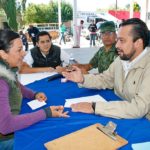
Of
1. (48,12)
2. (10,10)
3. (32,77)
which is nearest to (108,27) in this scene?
(32,77)

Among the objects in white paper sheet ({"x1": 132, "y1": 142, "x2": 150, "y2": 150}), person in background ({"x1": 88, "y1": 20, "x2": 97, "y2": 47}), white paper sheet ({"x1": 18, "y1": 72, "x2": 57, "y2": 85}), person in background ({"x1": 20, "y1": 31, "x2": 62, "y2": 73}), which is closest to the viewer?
white paper sheet ({"x1": 132, "y1": 142, "x2": 150, "y2": 150})

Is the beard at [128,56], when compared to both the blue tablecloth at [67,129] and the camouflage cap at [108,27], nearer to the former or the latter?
the blue tablecloth at [67,129]

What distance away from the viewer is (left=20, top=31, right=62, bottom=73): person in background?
120 inches

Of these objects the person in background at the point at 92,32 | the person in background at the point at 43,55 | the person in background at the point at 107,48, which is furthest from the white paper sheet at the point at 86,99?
the person in background at the point at 92,32

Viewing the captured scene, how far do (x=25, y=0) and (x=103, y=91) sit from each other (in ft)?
26.0

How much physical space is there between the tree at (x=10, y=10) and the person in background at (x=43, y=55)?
2.05 meters

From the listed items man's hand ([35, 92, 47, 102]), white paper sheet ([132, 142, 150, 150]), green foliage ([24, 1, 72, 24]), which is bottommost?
white paper sheet ([132, 142, 150, 150])

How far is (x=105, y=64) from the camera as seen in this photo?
2.98 meters

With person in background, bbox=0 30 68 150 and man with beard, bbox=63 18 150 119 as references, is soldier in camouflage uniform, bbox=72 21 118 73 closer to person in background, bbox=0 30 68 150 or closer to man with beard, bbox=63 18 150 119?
man with beard, bbox=63 18 150 119

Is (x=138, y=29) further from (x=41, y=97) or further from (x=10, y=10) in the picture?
(x=10, y=10)

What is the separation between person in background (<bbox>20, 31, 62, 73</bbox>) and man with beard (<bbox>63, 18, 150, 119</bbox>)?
1.06m

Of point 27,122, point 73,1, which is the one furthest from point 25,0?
point 27,122

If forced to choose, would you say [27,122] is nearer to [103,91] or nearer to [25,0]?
[103,91]

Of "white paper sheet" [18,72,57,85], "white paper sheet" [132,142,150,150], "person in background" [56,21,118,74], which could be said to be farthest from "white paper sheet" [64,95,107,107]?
"person in background" [56,21,118,74]
